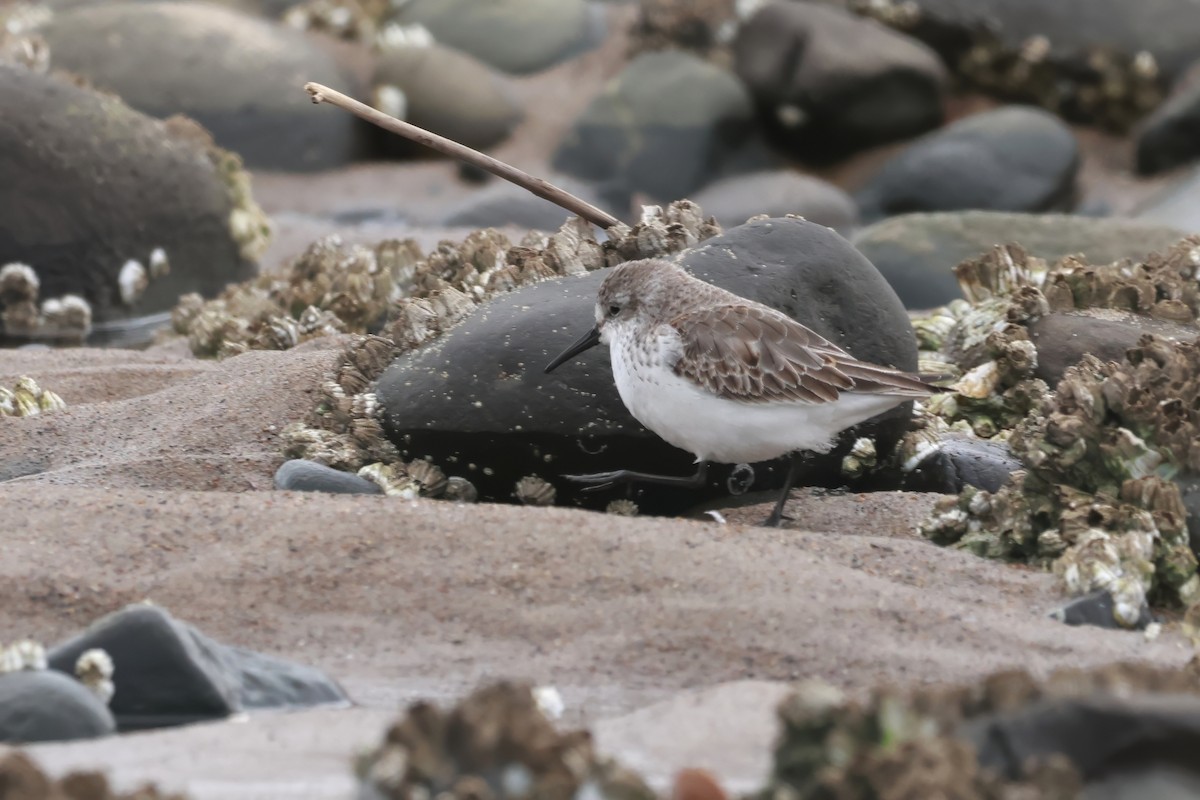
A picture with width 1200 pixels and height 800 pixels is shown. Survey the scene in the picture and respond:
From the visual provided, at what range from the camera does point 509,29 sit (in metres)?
16.7

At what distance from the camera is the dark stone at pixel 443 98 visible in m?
15.1

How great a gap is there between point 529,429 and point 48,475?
173 centimetres

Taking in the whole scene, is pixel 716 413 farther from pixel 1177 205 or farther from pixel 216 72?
pixel 216 72

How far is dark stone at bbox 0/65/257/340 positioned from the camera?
8.95m

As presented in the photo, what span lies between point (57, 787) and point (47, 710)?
72cm

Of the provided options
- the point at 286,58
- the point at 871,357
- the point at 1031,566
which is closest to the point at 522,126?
the point at 286,58

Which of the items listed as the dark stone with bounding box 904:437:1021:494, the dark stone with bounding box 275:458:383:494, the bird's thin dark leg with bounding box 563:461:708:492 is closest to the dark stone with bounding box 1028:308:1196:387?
the dark stone with bounding box 904:437:1021:494

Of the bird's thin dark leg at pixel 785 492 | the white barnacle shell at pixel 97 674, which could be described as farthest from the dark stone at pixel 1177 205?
the white barnacle shell at pixel 97 674

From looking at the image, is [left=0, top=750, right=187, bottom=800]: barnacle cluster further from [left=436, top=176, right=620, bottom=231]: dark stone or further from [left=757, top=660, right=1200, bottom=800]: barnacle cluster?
[left=436, top=176, right=620, bottom=231]: dark stone

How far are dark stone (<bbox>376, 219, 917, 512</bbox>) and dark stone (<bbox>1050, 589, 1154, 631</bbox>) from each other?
4.87ft

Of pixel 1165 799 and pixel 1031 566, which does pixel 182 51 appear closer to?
pixel 1031 566

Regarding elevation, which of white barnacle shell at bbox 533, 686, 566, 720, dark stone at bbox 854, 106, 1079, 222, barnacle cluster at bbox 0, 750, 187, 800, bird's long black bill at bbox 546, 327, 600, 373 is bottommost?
dark stone at bbox 854, 106, 1079, 222

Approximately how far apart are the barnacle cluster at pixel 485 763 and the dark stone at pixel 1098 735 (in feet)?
2.16

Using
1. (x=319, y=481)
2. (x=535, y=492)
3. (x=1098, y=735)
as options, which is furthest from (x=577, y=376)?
(x=1098, y=735)
